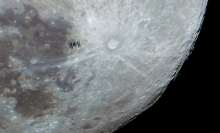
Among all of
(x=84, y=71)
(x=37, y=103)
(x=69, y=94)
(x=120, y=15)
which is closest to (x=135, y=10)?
(x=120, y=15)

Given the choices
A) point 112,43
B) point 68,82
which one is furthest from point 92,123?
point 112,43

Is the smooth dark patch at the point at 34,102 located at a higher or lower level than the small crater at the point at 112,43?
lower

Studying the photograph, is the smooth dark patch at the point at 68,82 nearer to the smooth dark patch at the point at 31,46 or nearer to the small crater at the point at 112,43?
the smooth dark patch at the point at 31,46

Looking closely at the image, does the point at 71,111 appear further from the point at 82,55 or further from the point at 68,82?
the point at 82,55

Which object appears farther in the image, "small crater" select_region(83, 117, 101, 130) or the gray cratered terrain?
"small crater" select_region(83, 117, 101, 130)

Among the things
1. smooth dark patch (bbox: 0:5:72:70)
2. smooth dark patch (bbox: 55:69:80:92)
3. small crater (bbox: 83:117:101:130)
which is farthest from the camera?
small crater (bbox: 83:117:101:130)

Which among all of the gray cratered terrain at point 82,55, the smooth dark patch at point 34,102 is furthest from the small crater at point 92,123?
the smooth dark patch at point 34,102

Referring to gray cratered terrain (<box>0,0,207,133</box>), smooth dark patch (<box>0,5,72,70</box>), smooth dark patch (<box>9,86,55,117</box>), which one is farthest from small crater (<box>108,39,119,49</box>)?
smooth dark patch (<box>9,86,55,117</box>)

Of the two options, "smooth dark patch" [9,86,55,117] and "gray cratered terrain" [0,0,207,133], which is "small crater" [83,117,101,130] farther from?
"smooth dark patch" [9,86,55,117]
